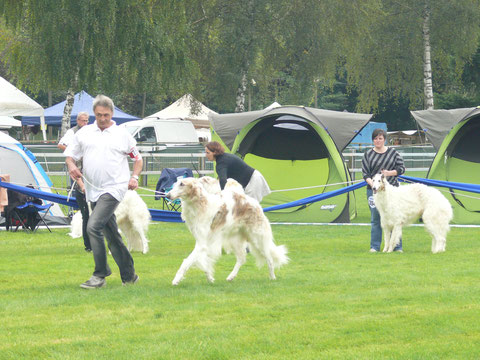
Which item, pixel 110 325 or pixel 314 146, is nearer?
pixel 110 325

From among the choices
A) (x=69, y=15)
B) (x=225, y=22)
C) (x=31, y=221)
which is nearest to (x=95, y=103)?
(x=31, y=221)

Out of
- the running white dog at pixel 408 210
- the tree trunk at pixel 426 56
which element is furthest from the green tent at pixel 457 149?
the tree trunk at pixel 426 56

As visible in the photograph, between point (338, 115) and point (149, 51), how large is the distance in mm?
6696

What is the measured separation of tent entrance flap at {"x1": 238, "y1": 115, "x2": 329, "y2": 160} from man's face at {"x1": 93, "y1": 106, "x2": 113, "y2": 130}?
812cm

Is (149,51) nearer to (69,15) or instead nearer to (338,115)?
(69,15)

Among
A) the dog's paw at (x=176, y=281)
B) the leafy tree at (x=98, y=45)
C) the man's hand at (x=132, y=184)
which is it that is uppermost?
the leafy tree at (x=98, y=45)

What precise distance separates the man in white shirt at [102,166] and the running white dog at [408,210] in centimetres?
410

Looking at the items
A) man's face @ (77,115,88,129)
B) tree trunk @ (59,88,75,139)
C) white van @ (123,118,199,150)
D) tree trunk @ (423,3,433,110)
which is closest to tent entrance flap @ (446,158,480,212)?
man's face @ (77,115,88,129)

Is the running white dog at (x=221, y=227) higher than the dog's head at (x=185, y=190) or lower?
lower

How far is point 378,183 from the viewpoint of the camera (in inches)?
399

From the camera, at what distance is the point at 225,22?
27016 mm

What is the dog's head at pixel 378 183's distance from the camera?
399 inches

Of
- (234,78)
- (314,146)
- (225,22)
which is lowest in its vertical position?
(314,146)

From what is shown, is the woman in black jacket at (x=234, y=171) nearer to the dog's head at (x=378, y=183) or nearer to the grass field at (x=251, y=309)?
the grass field at (x=251, y=309)
